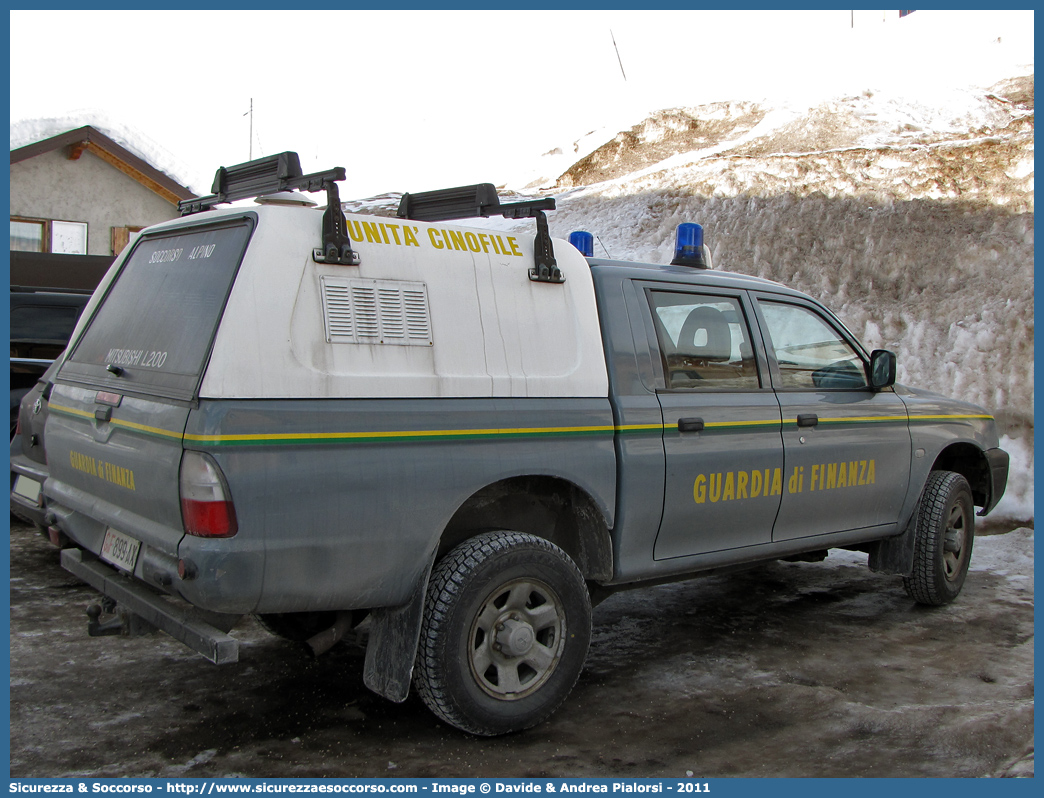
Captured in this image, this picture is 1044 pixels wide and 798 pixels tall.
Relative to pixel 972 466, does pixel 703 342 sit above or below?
above

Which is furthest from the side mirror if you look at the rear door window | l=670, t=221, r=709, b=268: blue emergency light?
the rear door window

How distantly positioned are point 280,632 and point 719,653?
2272mm

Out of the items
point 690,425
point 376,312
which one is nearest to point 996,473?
point 690,425

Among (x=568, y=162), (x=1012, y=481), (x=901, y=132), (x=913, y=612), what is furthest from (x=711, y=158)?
(x=913, y=612)

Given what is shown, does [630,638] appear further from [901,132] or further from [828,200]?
[901,132]

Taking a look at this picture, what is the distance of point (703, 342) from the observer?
440 cm

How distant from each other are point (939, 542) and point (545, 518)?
2.81 m

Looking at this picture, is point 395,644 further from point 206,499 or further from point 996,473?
point 996,473

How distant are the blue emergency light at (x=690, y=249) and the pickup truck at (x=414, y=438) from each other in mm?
152

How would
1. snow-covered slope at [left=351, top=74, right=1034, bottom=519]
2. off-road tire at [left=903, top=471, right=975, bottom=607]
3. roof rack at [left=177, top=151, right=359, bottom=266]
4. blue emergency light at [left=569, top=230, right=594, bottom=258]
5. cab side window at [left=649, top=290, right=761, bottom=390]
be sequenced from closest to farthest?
roof rack at [left=177, top=151, right=359, bottom=266] < cab side window at [left=649, top=290, right=761, bottom=390] < blue emergency light at [left=569, top=230, right=594, bottom=258] < off-road tire at [left=903, top=471, right=975, bottom=607] < snow-covered slope at [left=351, top=74, right=1034, bottom=519]

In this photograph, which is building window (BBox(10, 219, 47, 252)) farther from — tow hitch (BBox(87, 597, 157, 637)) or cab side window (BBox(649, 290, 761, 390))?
cab side window (BBox(649, 290, 761, 390))

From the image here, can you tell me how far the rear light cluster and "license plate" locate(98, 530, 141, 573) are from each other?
1.67ft

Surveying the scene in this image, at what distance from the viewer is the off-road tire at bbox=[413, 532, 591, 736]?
3.39m

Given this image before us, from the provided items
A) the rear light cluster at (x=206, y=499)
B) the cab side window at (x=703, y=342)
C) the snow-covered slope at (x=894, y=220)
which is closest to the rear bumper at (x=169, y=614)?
the rear light cluster at (x=206, y=499)
